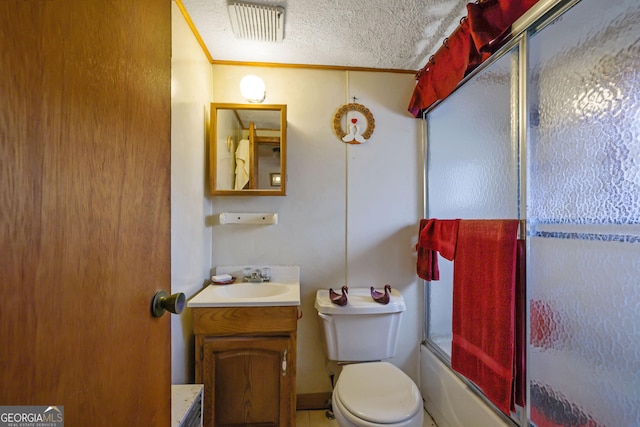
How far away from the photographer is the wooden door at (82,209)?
1.08 feet

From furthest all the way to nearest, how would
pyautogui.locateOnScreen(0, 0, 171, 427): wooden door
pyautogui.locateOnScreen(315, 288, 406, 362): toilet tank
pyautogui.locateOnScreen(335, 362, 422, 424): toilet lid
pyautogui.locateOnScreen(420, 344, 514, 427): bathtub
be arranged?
pyautogui.locateOnScreen(315, 288, 406, 362): toilet tank → pyautogui.locateOnScreen(420, 344, 514, 427): bathtub → pyautogui.locateOnScreen(335, 362, 422, 424): toilet lid → pyautogui.locateOnScreen(0, 0, 171, 427): wooden door

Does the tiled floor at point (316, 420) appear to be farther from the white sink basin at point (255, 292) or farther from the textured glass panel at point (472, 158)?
the white sink basin at point (255, 292)

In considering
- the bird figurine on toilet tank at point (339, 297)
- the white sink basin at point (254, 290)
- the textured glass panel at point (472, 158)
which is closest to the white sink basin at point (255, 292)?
the white sink basin at point (254, 290)

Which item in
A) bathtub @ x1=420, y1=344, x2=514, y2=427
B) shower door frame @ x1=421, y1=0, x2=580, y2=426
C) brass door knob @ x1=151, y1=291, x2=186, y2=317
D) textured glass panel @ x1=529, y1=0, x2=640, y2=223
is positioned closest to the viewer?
brass door knob @ x1=151, y1=291, x2=186, y2=317

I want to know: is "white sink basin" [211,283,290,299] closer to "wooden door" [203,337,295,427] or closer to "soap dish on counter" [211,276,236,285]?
"soap dish on counter" [211,276,236,285]

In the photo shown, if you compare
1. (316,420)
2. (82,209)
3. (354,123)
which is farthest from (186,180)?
(316,420)

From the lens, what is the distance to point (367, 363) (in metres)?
1.44

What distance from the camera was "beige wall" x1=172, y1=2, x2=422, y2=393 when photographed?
174 cm

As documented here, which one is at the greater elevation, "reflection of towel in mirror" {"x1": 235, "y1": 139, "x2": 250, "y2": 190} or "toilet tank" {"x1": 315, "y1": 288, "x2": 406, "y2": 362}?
"reflection of towel in mirror" {"x1": 235, "y1": 139, "x2": 250, "y2": 190}

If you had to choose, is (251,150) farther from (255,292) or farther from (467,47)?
(467,47)

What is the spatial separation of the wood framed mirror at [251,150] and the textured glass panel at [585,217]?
127 centimetres

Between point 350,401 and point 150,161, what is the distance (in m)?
1.20

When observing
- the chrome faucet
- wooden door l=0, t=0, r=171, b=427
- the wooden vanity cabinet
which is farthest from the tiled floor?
wooden door l=0, t=0, r=171, b=427

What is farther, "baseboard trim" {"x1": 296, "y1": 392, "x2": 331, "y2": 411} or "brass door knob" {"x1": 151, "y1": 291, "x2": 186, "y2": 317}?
"baseboard trim" {"x1": 296, "y1": 392, "x2": 331, "y2": 411}
